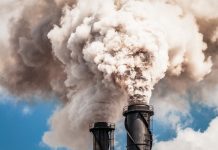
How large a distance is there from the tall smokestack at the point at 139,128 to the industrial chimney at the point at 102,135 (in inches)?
274

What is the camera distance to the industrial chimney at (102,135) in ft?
225

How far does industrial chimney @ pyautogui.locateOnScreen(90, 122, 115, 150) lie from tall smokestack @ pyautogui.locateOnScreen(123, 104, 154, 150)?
6.96m

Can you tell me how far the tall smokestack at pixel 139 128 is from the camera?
2409 inches

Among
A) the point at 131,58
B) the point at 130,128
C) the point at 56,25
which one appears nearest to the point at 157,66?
the point at 131,58

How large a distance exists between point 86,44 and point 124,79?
5.66 m

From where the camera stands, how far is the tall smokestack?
61.2 m

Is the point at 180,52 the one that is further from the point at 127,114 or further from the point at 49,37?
the point at 49,37

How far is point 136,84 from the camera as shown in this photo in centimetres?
6325

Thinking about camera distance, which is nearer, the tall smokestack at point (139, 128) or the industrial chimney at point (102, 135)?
the tall smokestack at point (139, 128)

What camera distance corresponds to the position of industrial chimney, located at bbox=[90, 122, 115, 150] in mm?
68562

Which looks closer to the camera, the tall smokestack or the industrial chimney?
the tall smokestack

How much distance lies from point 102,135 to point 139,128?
8356 mm

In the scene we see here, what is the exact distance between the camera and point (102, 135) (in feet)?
226

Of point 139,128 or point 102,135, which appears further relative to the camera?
point 102,135
